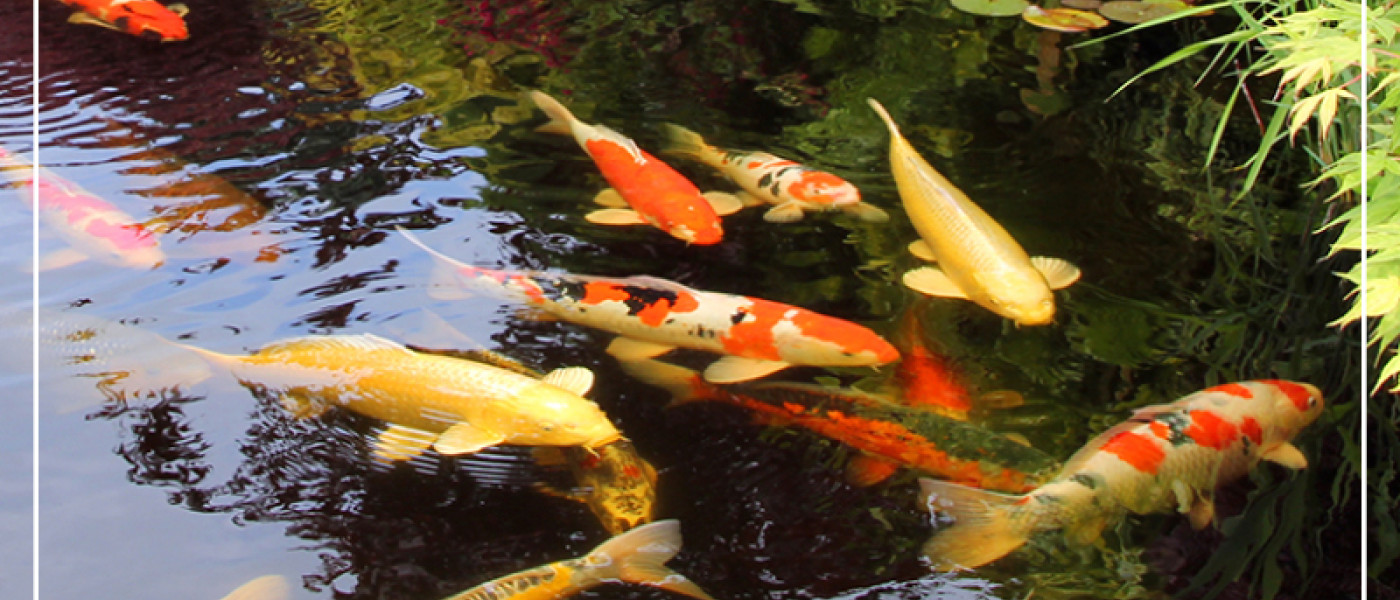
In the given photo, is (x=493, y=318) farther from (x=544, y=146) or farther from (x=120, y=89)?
(x=120, y=89)

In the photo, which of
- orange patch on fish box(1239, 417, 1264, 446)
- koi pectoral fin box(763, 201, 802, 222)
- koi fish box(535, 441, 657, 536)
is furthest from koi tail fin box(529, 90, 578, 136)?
orange patch on fish box(1239, 417, 1264, 446)

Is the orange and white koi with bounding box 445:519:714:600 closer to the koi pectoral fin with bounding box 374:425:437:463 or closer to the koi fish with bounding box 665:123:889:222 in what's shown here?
the koi pectoral fin with bounding box 374:425:437:463

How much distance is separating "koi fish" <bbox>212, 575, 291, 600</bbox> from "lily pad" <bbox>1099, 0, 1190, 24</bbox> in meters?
3.74

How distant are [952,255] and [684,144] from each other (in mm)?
1113

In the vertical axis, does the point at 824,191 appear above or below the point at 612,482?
above

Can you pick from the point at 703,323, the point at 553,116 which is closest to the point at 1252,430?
the point at 703,323

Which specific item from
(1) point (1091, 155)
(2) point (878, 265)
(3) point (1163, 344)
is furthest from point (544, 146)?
(3) point (1163, 344)

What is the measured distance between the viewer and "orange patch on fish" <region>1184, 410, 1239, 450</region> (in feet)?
7.65

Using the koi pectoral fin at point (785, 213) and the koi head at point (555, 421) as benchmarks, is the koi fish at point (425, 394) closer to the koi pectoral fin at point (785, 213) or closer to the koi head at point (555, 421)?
the koi head at point (555, 421)

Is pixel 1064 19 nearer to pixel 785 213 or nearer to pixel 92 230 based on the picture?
pixel 785 213

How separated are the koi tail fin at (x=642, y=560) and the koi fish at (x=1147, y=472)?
19.9 inches

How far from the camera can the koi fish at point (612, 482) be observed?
7.48 feet

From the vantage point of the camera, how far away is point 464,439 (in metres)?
2.38

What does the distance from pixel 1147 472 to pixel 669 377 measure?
3.49 ft
